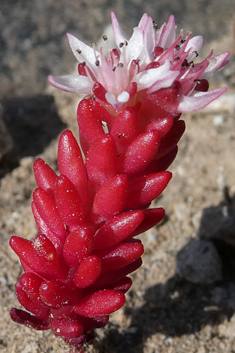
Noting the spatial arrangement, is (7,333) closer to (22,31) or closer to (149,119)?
(149,119)

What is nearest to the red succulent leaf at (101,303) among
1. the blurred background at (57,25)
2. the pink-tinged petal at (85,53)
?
the pink-tinged petal at (85,53)

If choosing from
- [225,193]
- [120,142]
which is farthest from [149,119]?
[225,193]

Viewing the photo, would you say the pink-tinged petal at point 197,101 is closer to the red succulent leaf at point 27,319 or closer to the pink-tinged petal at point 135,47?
the pink-tinged petal at point 135,47

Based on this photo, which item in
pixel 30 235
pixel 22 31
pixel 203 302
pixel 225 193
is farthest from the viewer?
pixel 22 31

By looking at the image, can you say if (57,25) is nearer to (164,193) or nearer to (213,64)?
(164,193)

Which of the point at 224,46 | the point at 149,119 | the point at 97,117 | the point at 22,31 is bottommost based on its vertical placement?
the point at 224,46

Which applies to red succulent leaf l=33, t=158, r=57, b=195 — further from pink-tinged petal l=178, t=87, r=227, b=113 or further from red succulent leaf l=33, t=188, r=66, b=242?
pink-tinged petal l=178, t=87, r=227, b=113

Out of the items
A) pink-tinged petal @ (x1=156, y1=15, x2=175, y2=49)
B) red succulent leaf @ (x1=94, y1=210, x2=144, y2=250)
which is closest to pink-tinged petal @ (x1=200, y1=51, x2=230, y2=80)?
pink-tinged petal @ (x1=156, y1=15, x2=175, y2=49)

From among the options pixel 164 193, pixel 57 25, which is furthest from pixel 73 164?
pixel 57 25
